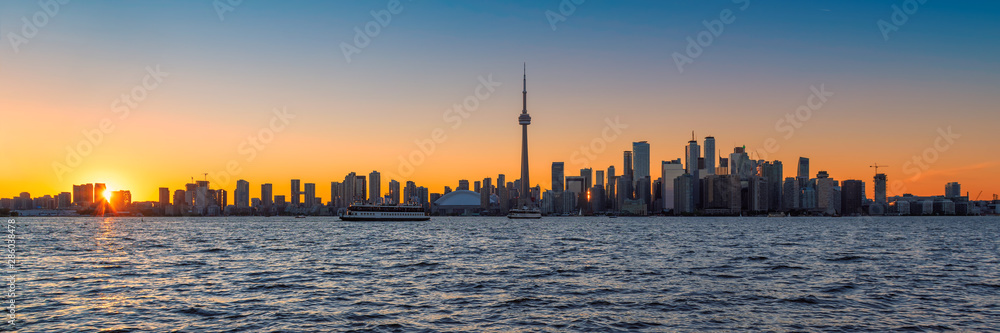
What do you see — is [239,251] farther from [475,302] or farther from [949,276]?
[949,276]

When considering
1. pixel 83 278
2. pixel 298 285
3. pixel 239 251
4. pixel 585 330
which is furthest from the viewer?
pixel 239 251

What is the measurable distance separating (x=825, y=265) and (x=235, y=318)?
5630 centimetres

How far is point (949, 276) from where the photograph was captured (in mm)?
57406

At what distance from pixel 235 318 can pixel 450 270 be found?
90.9 ft

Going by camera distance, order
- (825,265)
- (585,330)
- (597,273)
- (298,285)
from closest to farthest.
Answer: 1. (585,330)
2. (298,285)
3. (597,273)
4. (825,265)

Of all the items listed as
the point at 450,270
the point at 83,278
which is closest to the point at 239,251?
the point at 83,278

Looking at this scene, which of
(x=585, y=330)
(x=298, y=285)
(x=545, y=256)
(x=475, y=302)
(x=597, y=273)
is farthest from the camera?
(x=545, y=256)

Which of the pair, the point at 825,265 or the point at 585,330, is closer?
the point at 585,330

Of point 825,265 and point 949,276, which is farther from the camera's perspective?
point 825,265

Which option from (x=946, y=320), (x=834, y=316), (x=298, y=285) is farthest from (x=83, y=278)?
(x=946, y=320)

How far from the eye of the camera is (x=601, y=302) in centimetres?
4219

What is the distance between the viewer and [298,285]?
50.3m

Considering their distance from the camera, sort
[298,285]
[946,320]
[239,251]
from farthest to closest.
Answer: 1. [239,251]
2. [298,285]
3. [946,320]

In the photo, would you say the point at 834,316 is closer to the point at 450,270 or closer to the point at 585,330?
the point at 585,330
